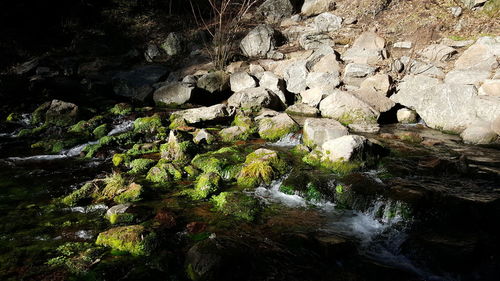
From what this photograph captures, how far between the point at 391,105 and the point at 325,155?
154 inches

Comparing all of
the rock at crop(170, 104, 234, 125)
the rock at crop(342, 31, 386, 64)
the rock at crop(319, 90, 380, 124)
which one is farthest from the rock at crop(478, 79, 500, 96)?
the rock at crop(170, 104, 234, 125)

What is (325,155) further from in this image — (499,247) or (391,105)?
(391,105)

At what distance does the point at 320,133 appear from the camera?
653 centimetres

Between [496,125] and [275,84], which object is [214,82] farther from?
[496,125]

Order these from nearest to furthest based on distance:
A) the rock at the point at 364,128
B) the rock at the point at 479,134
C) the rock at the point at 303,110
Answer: the rock at the point at 479,134
the rock at the point at 364,128
the rock at the point at 303,110

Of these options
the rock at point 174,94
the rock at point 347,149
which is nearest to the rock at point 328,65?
the rock at point 174,94

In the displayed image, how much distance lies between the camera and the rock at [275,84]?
33.3 ft

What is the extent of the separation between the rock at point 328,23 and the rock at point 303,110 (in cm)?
546

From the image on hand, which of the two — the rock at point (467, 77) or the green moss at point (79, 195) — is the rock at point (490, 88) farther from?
the green moss at point (79, 195)

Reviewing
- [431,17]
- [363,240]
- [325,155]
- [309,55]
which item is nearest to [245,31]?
[309,55]

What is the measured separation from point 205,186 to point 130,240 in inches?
66.1

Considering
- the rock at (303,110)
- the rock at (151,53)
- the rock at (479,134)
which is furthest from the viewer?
the rock at (151,53)

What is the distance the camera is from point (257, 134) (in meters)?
7.83

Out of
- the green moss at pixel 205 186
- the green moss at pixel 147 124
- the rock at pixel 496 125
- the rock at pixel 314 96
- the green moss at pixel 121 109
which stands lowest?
the green moss at pixel 121 109
